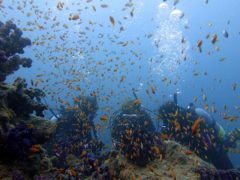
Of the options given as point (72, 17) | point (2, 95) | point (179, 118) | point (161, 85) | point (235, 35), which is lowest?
point (2, 95)

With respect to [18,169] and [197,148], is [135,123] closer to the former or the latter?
[197,148]

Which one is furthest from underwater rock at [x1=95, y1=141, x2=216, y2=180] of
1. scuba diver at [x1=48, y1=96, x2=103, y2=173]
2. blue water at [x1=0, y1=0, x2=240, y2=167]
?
blue water at [x1=0, y1=0, x2=240, y2=167]

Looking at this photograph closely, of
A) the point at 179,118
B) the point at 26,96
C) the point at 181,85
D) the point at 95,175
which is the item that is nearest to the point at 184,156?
the point at 95,175

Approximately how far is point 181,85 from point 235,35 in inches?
1288

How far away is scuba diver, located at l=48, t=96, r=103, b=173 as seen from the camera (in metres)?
10.0

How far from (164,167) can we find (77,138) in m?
4.28

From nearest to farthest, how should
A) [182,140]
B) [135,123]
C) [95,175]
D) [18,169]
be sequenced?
[18,169] < [95,175] < [182,140] < [135,123]

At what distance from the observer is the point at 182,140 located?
1272cm

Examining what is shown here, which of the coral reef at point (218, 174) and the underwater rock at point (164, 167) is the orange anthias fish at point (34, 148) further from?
the coral reef at point (218, 174)

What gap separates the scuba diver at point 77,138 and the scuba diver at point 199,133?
3327 mm

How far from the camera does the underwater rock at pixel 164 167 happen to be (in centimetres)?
829

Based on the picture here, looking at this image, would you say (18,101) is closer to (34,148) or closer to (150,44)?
(34,148)

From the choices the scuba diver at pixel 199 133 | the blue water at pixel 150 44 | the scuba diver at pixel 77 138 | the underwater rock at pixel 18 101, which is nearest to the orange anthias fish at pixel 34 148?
the underwater rock at pixel 18 101

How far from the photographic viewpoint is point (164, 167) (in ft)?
29.7
